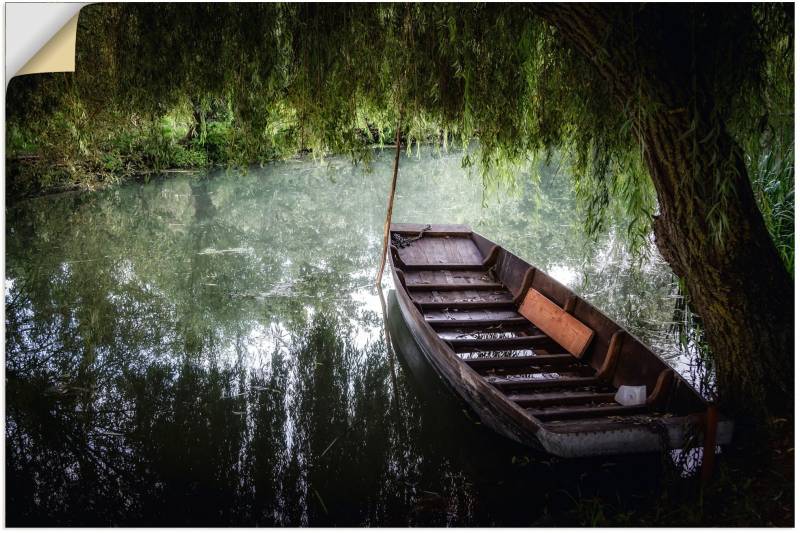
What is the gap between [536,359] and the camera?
3.63 meters

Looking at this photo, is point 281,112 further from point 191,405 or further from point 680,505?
point 680,505

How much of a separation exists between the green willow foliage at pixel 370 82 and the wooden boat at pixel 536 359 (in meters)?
0.71

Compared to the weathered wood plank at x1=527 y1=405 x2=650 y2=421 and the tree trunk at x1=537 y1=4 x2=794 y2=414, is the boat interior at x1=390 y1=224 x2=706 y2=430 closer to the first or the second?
the weathered wood plank at x1=527 y1=405 x2=650 y2=421

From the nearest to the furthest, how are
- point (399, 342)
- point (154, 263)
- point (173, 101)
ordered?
point (173, 101), point (399, 342), point (154, 263)

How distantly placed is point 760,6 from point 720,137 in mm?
605

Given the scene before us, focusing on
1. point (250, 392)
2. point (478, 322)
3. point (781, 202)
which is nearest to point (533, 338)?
point (478, 322)

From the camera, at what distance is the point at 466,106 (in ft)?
11.9

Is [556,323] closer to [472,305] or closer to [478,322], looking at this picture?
[478,322]

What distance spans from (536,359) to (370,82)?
77.1 inches

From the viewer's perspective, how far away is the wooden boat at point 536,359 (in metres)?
2.55

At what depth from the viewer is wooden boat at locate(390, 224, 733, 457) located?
255cm

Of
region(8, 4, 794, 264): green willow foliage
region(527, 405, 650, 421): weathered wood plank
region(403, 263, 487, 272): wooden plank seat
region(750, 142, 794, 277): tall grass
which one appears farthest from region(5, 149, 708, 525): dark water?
region(750, 142, 794, 277): tall grass

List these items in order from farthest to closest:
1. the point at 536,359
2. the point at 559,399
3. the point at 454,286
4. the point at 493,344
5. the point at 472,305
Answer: the point at 454,286 < the point at 472,305 < the point at 493,344 < the point at 536,359 < the point at 559,399

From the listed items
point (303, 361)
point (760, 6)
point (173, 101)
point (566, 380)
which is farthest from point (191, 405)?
point (760, 6)
